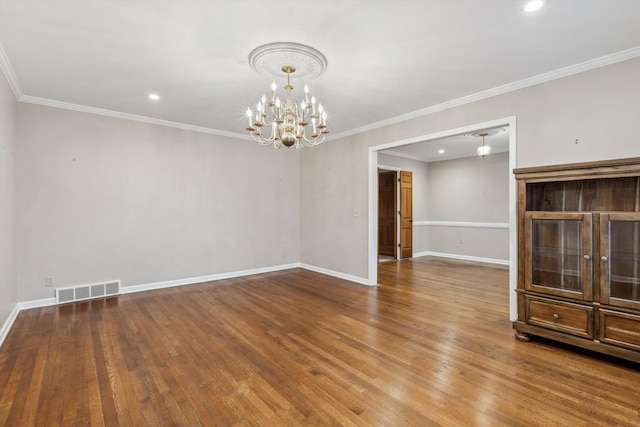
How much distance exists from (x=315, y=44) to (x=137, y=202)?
3751mm

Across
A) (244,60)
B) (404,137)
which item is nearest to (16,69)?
(244,60)

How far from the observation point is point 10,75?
128 inches

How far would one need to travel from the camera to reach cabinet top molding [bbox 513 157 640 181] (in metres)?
2.43

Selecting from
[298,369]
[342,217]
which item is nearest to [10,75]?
[298,369]

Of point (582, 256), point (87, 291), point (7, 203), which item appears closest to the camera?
point (582, 256)

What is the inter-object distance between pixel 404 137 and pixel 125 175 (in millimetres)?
4293

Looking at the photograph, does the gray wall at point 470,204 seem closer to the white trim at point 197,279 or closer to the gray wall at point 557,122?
the gray wall at point 557,122

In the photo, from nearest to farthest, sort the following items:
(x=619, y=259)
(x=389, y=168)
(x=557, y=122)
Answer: (x=619, y=259) < (x=557, y=122) < (x=389, y=168)

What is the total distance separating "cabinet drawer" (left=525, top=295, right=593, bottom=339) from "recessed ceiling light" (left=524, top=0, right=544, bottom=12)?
243cm

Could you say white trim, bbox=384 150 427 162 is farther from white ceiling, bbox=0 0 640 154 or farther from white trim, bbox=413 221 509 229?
white ceiling, bbox=0 0 640 154

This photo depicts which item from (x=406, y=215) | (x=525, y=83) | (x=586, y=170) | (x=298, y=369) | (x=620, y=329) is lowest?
(x=298, y=369)

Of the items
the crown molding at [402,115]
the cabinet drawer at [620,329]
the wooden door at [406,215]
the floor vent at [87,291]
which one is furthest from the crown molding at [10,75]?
the wooden door at [406,215]

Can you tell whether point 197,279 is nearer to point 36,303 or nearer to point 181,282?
point 181,282

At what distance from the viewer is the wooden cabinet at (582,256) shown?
98.6 inches
